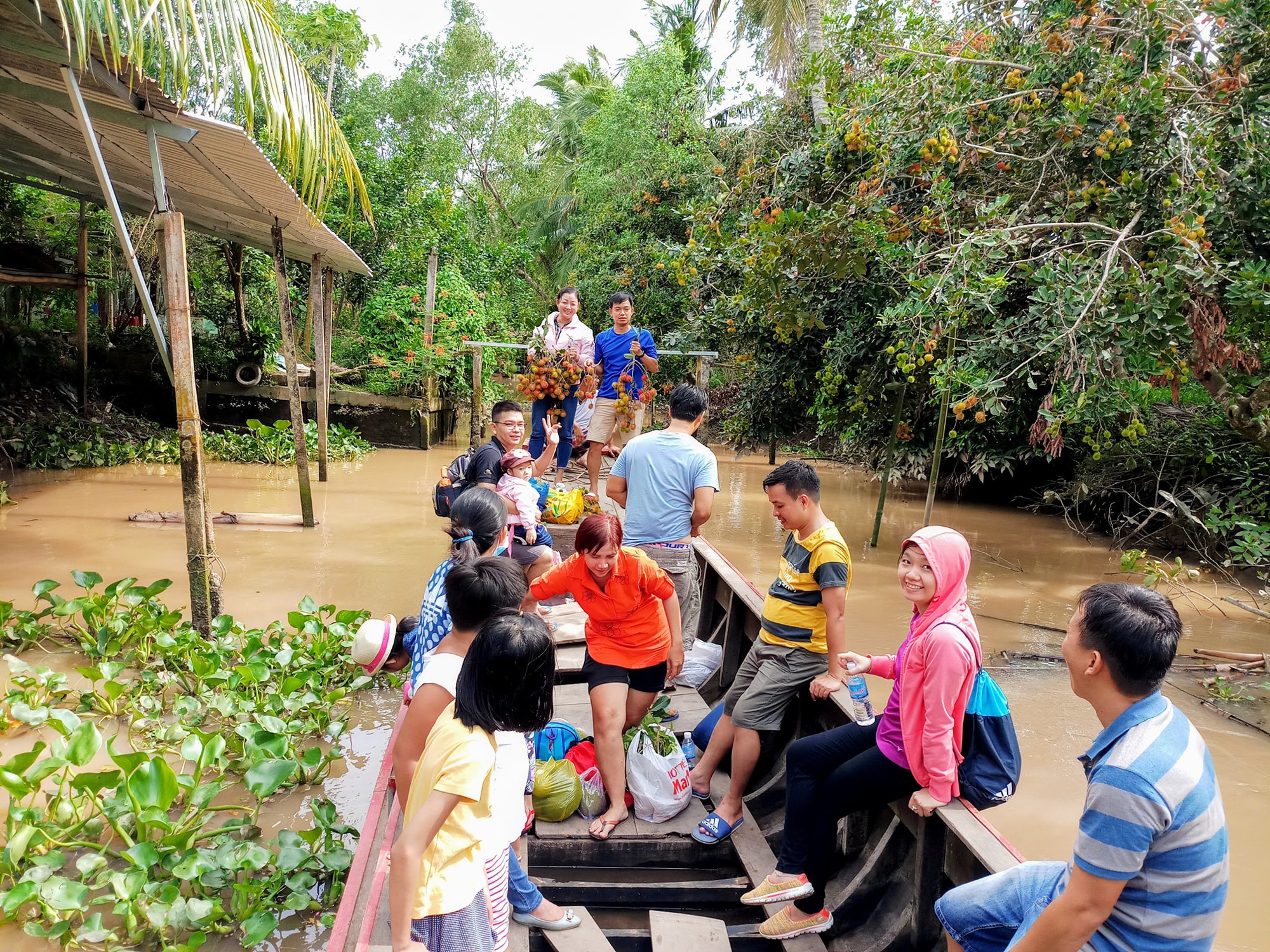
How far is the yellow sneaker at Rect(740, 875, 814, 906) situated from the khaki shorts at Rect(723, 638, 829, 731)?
2.06 feet

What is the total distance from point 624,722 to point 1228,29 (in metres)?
5.74

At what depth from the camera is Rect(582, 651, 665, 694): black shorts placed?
3.38 meters

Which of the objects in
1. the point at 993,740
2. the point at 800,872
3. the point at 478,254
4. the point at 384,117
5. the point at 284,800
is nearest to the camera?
the point at 993,740

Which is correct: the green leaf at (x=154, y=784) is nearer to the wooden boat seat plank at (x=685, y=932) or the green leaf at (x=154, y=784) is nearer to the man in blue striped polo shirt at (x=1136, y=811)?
the wooden boat seat plank at (x=685, y=932)

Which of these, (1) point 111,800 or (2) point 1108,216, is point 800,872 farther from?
(2) point 1108,216

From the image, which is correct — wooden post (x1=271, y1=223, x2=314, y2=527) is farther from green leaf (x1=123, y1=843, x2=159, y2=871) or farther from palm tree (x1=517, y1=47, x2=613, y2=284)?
palm tree (x1=517, y1=47, x2=613, y2=284)

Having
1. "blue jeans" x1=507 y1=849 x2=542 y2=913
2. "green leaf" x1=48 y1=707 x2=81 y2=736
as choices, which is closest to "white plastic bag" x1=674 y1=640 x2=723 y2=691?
"blue jeans" x1=507 y1=849 x2=542 y2=913

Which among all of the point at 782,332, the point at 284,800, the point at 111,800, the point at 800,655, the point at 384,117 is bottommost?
the point at 284,800

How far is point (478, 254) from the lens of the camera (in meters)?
19.0

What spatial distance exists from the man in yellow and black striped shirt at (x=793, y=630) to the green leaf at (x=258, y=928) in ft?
5.11

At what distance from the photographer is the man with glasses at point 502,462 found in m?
4.41

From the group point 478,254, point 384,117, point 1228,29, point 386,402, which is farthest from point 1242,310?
point 384,117

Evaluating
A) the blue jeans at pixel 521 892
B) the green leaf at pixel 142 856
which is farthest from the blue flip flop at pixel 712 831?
the green leaf at pixel 142 856

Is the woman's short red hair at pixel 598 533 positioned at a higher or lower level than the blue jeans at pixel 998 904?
higher
